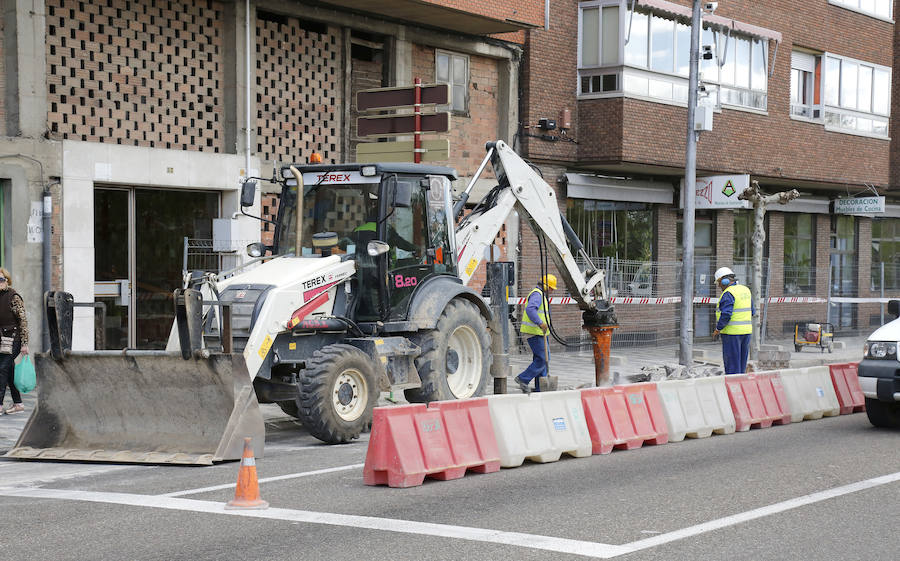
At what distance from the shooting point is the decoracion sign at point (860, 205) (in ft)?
100

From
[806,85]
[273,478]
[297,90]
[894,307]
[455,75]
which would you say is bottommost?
[273,478]

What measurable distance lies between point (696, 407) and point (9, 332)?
7727 mm

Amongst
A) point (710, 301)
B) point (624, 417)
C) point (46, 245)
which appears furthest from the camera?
point (710, 301)

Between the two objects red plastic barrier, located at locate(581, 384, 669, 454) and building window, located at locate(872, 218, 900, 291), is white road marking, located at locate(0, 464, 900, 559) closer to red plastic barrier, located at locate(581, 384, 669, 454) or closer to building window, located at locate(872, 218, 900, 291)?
red plastic barrier, located at locate(581, 384, 669, 454)

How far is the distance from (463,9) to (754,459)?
1137cm

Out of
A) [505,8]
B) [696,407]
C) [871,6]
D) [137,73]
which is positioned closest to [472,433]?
[696,407]

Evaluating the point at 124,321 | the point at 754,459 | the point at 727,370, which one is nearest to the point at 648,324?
→ the point at 727,370

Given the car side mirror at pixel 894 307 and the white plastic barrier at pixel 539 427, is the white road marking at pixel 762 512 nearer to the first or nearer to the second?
the white plastic barrier at pixel 539 427

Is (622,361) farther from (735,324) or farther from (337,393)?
(337,393)

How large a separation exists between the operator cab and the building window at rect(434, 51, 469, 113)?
887 centimetres

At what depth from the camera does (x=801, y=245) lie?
1216 inches

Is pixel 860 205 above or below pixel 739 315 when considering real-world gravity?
above

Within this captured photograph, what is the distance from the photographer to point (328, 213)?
1274 centimetres

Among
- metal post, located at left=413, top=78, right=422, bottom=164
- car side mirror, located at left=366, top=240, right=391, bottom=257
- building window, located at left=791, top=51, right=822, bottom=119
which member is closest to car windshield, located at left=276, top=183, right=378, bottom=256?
car side mirror, located at left=366, top=240, right=391, bottom=257
